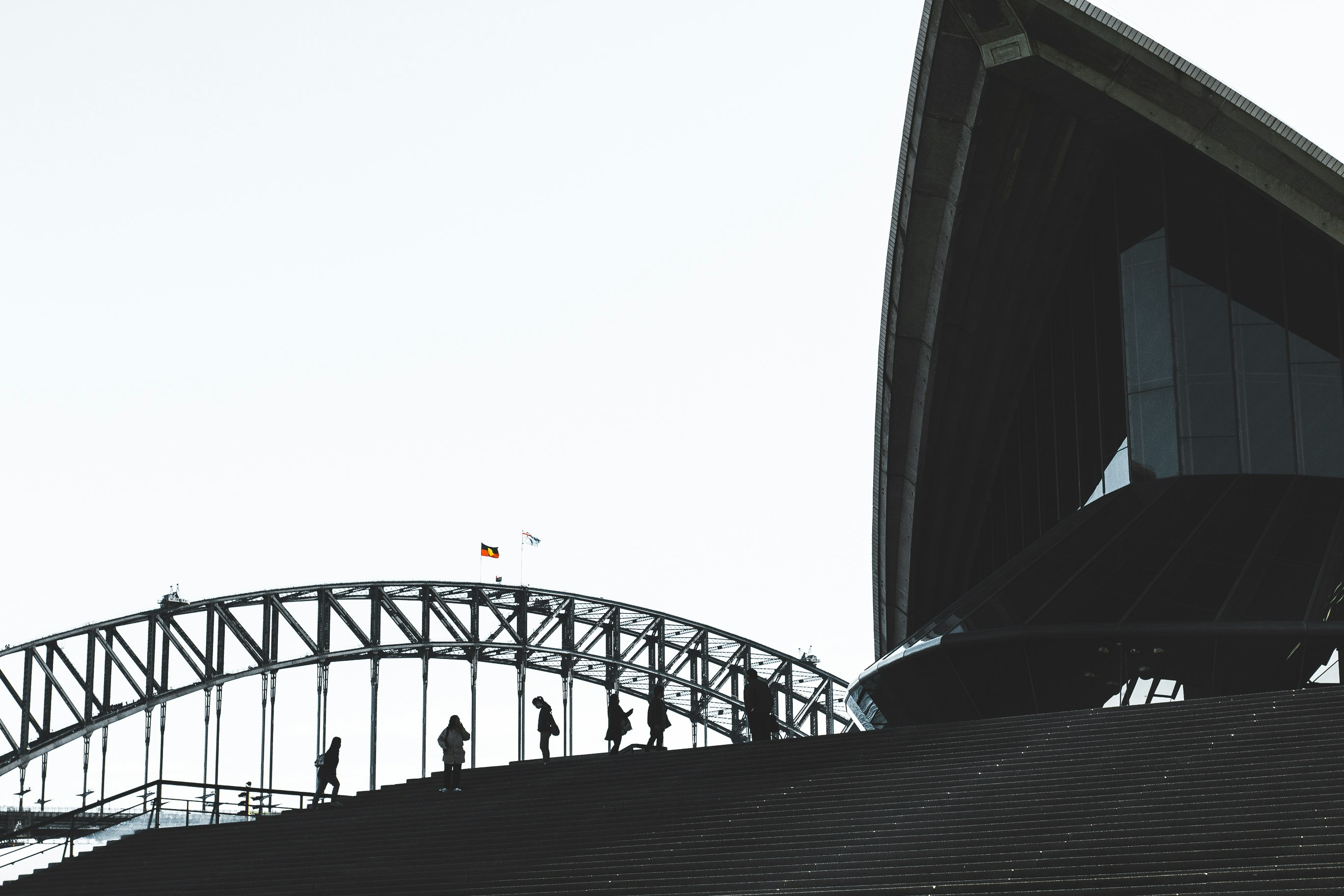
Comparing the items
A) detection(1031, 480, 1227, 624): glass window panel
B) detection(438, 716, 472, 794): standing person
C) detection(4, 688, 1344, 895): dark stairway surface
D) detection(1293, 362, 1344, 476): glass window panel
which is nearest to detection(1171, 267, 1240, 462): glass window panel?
detection(1031, 480, 1227, 624): glass window panel

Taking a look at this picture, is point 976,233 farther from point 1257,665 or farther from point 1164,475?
point 1257,665

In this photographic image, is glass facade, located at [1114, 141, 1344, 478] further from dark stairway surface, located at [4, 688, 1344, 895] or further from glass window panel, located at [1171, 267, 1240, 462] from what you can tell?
dark stairway surface, located at [4, 688, 1344, 895]

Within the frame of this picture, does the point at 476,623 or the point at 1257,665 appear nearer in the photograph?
the point at 1257,665

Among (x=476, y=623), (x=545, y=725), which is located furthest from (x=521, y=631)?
(x=545, y=725)

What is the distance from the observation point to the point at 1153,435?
91.1 feet

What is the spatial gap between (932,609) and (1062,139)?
44.7 ft

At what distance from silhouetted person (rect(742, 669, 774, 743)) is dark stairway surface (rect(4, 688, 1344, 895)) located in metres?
2.97

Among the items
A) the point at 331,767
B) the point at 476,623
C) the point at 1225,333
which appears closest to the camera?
the point at 331,767

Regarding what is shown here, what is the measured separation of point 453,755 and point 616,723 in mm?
3831

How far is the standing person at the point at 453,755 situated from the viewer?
2050 centimetres

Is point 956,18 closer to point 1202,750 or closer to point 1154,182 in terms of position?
point 1154,182

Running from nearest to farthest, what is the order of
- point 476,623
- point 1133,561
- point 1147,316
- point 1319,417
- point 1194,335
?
point 1133,561, point 1319,417, point 1194,335, point 1147,316, point 476,623

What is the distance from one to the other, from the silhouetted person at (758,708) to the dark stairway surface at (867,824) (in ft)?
9.75

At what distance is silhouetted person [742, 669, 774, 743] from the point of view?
72.6 feet
